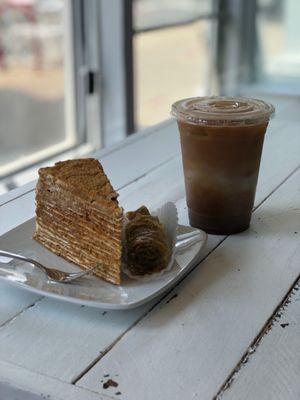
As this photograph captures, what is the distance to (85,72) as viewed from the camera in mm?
2410

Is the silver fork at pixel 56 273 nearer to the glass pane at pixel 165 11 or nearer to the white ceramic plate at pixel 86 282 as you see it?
the white ceramic plate at pixel 86 282

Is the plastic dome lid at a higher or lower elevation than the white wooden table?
higher

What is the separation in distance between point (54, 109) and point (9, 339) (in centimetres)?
201

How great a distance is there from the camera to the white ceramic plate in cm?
66

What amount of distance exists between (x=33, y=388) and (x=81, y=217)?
0.70 feet

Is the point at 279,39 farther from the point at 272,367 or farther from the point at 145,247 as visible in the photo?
the point at 272,367

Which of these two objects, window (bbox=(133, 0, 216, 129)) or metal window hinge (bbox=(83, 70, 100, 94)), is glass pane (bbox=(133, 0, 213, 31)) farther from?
metal window hinge (bbox=(83, 70, 100, 94))

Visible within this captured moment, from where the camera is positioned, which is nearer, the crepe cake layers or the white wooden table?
the white wooden table

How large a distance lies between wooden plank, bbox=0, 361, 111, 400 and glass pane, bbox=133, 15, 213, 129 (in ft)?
7.01

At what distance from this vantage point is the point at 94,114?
8.20ft

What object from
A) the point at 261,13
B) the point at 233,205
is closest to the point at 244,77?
the point at 261,13

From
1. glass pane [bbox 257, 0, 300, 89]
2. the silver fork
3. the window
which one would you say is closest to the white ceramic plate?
the silver fork

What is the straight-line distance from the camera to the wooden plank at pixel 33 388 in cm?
54

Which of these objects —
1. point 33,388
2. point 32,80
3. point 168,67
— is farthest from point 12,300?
point 168,67
